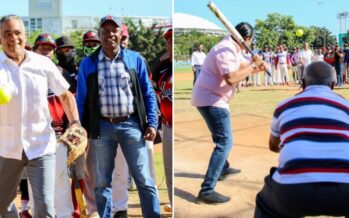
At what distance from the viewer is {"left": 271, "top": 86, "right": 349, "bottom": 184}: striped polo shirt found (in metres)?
2.69

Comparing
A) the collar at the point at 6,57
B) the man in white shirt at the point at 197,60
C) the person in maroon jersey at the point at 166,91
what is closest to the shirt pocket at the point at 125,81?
the collar at the point at 6,57

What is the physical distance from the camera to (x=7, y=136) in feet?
11.8

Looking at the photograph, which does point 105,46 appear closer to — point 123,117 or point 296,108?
point 123,117

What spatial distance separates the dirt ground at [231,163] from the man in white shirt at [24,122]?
171 cm

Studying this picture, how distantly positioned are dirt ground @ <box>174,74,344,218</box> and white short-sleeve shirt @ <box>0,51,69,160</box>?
72.7 inches

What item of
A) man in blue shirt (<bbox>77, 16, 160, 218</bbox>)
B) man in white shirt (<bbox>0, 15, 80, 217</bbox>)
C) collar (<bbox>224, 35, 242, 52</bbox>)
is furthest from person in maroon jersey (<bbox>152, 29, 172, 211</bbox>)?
man in white shirt (<bbox>0, 15, 80, 217</bbox>)

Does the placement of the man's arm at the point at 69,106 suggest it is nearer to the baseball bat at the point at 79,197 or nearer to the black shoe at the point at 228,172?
the baseball bat at the point at 79,197

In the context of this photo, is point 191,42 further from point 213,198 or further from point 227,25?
point 213,198

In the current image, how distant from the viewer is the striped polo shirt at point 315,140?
8.84 ft

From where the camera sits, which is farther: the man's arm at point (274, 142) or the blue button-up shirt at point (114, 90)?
the blue button-up shirt at point (114, 90)

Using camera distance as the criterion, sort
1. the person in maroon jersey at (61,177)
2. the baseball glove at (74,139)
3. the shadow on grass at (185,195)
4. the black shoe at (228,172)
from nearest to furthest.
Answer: the baseball glove at (74,139) < the person in maroon jersey at (61,177) < the shadow on grass at (185,195) < the black shoe at (228,172)

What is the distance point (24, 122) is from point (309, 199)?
6.81 ft

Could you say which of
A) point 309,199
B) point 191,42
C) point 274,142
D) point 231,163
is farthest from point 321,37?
point 309,199

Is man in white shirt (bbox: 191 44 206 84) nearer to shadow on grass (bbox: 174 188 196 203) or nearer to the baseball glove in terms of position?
shadow on grass (bbox: 174 188 196 203)
